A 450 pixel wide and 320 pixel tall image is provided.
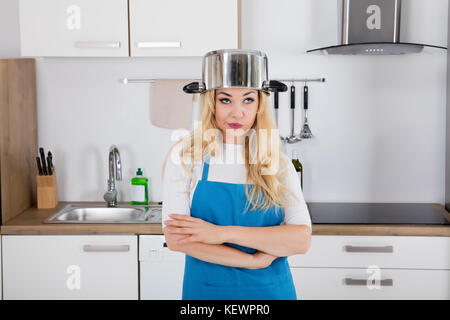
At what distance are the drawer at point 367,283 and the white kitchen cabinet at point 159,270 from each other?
0.58 meters

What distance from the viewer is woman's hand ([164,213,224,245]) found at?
148 centimetres

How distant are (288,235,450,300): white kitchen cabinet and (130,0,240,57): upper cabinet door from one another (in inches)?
43.3

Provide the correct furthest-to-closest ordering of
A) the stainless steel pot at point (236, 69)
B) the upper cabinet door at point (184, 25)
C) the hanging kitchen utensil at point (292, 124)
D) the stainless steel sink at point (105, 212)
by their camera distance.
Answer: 1. the hanging kitchen utensil at point (292, 124)
2. the stainless steel sink at point (105, 212)
3. the upper cabinet door at point (184, 25)
4. the stainless steel pot at point (236, 69)

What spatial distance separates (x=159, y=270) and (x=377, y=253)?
1064mm

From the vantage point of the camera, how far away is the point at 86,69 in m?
3.13

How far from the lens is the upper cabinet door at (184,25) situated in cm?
266

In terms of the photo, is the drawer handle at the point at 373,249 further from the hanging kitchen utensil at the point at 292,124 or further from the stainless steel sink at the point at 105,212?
the stainless steel sink at the point at 105,212

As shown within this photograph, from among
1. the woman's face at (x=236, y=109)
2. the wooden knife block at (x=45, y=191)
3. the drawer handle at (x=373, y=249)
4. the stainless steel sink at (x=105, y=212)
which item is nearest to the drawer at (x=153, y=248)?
the stainless steel sink at (x=105, y=212)

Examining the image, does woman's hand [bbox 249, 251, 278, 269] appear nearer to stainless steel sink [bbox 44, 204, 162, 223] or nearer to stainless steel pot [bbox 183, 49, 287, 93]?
stainless steel pot [bbox 183, 49, 287, 93]

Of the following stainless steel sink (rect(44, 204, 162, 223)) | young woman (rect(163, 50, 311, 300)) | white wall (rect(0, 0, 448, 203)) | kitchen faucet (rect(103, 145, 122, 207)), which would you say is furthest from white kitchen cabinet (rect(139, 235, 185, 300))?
young woman (rect(163, 50, 311, 300))

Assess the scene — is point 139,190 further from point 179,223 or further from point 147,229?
point 179,223

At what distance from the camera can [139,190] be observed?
3090 millimetres

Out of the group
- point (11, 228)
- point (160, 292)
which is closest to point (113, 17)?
point (11, 228)
